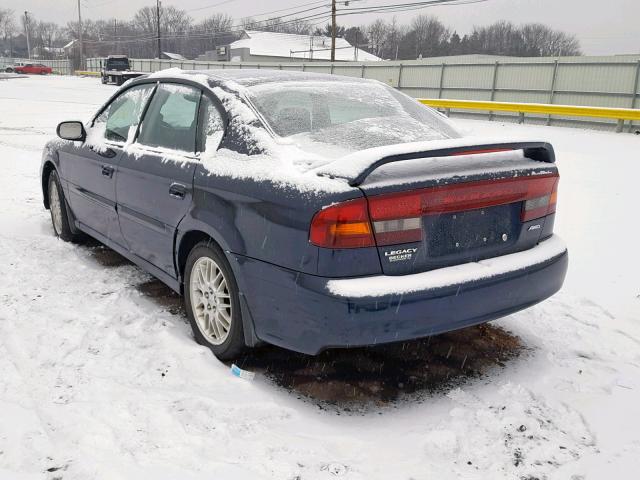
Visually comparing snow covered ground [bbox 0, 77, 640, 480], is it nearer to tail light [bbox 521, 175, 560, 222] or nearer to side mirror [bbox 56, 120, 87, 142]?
tail light [bbox 521, 175, 560, 222]

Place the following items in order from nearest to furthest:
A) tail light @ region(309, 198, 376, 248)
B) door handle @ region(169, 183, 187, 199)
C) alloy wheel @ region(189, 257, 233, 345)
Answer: tail light @ region(309, 198, 376, 248), alloy wheel @ region(189, 257, 233, 345), door handle @ region(169, 183, 187, 199)

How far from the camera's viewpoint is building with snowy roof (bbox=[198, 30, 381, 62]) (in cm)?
7444

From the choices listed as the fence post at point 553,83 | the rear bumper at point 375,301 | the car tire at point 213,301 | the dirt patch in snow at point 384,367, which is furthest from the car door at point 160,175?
the fence post at point 553,83

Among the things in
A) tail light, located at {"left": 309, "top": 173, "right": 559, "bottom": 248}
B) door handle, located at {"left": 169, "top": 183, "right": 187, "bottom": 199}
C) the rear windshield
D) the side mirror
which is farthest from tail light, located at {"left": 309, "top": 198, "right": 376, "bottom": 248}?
the side mirror

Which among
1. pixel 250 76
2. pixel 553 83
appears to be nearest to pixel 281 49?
pixel 553 83

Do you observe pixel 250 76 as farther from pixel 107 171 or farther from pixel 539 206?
pixel 539 206

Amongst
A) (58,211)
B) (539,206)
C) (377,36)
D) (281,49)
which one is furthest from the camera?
(377,36)

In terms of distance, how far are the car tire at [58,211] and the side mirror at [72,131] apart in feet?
2.62

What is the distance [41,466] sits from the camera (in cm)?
229

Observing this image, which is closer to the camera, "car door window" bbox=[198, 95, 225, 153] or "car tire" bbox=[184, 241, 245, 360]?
"car tire" bbox=[184, 241, 245, 360]

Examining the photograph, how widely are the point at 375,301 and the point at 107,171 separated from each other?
2596 mm

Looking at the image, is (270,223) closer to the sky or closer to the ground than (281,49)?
closer to the ground

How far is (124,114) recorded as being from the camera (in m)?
4.34

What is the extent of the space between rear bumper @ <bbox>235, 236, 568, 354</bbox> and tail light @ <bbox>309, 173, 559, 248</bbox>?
0.59 ft
